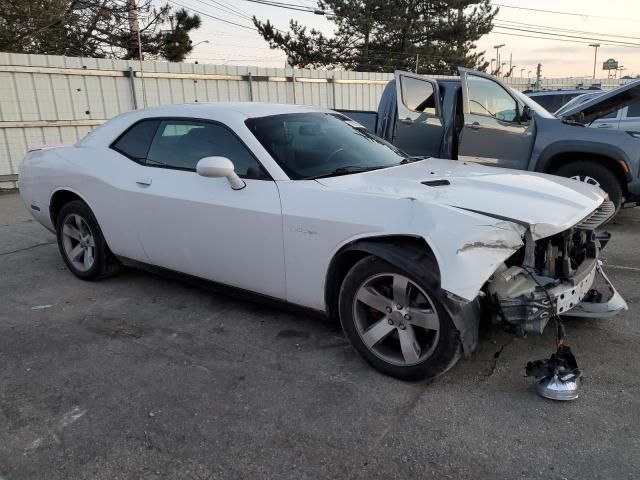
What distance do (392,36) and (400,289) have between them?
31361mm

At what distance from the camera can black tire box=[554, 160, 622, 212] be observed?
6.46 meters

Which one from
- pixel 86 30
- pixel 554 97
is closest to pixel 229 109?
pixel 554 97

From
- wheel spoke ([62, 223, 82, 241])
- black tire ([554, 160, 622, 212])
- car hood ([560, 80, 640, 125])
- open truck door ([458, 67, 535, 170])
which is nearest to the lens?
wheel spoke ([62, 223, 82, 241])

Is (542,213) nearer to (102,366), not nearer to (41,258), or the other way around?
(102,366)

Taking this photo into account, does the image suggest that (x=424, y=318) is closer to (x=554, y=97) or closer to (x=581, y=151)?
(x=581, y=151)

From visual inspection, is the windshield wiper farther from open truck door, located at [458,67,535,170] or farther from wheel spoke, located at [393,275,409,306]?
open truck door, located at [458,67,535,170]

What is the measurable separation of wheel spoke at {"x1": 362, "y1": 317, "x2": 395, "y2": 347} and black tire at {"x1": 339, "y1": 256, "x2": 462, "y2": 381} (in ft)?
0.13

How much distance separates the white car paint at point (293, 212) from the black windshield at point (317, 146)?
109 mm

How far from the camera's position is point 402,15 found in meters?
30.4

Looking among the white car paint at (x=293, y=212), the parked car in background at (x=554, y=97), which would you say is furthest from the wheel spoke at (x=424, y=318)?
the parked car in background at (x=554, y=97)

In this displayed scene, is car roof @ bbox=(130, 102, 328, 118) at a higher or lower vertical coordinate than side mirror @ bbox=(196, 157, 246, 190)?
higher

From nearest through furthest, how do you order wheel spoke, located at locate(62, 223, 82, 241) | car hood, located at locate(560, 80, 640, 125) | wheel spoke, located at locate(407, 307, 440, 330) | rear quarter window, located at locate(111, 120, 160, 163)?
wheel spoke, located at locate(407, 307, 440, 330), rear quarter window, located at locate(111, 120, 160, 163), wheel spoke, located at locate(62, 223, 82, 241), car hood, located at locate(560, 80, 640, 125)

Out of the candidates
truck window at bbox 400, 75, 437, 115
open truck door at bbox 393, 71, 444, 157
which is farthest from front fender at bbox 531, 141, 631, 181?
truck window at bbox 400, 75, 437, 115

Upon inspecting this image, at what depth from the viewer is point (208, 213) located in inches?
145
